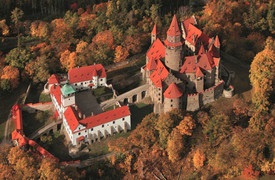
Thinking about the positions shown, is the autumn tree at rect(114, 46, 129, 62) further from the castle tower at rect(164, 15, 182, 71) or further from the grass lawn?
the grass lawn

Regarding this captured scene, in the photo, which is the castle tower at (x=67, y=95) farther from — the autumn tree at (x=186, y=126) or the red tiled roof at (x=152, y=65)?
the autumn tree at (x=186, y=126)

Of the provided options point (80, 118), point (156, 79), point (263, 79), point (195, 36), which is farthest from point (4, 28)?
point (263, 79)

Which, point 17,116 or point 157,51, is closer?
point 17,116

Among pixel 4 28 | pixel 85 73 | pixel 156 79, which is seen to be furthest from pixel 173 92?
pixel 4 28

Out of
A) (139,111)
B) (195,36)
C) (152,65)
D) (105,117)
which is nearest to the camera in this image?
(105,117)

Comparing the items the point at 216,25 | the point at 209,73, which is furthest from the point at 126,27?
the point at 209,73

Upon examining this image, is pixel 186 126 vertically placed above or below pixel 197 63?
below

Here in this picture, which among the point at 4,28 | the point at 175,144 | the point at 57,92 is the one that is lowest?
the point at 175,144

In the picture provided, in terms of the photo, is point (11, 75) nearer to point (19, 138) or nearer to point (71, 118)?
point (19, 138)

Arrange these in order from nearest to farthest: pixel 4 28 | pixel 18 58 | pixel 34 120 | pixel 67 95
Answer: pixel 67 95 < pixel 34 120 < pixel 18 58 < pixel 4 28
